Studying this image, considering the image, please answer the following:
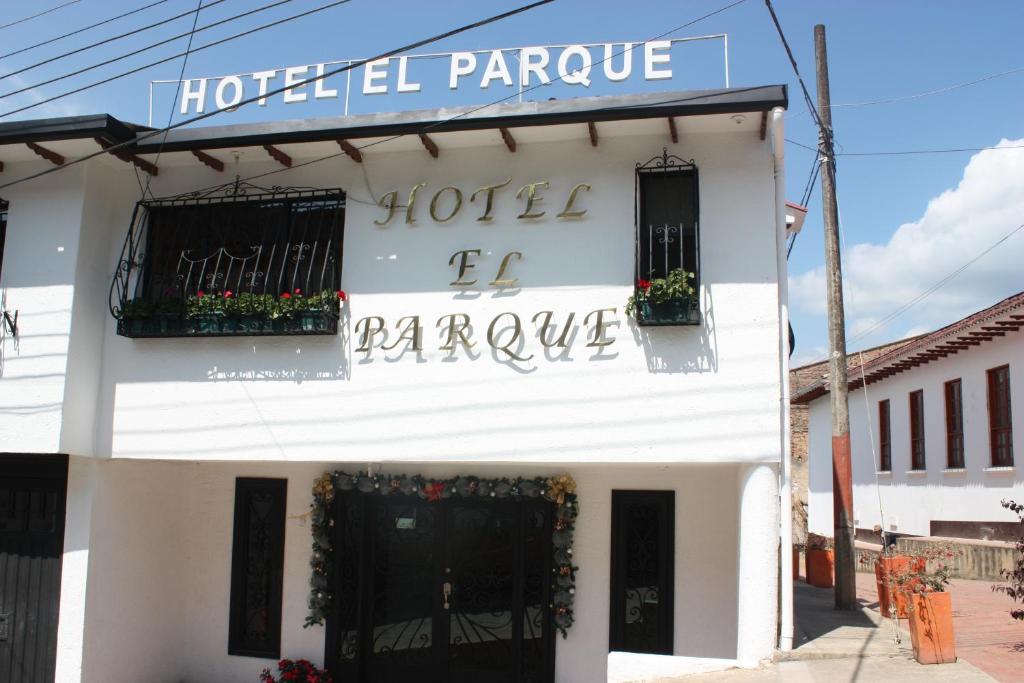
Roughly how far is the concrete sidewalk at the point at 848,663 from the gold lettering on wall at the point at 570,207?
15.2ft

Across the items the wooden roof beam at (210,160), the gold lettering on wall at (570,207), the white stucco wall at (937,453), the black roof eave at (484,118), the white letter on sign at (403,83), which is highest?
the white letter on sign at (403,83)

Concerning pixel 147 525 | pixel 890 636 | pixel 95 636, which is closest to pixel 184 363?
pixel 147 525

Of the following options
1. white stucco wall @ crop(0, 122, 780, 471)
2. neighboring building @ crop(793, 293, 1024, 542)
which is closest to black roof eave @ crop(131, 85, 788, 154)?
white stucco wall @ crop(0, 122, 780, 471)

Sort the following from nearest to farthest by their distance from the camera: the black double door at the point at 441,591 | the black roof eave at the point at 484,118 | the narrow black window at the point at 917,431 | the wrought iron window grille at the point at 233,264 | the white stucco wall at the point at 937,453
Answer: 1. the black roof eave at the point at 484,118
2. the wrought iron window grille at the point at 233,264
3. the black double door at the point at 441,591
4. the white stucco wall at the point at 937,453
5. the narrow black window at the point at 917,431

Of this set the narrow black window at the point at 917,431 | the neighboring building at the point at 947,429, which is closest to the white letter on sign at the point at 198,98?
the neighboring building at the point at 947,429

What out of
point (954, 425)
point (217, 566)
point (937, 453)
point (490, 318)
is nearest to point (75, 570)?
point (217, 566)

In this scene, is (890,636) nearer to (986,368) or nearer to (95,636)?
(95,636)

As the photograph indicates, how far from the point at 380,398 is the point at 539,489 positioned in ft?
7.33

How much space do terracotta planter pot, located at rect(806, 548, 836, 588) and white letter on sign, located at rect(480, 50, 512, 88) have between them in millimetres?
10031

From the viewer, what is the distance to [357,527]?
11.7 metres

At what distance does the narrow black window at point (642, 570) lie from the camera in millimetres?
10672

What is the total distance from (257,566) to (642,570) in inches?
191

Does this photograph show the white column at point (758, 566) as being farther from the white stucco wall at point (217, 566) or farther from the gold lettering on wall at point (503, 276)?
the gold lettering on wall at point (503, 276)

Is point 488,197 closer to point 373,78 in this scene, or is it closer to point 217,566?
point 373,78
